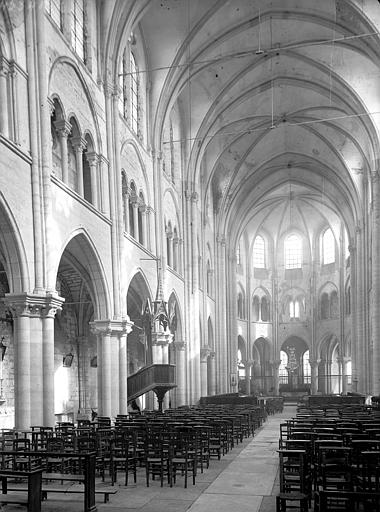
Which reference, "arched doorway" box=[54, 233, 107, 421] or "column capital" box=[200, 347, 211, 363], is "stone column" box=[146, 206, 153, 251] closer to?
"arched doorway" box=[54, 233, 107, 421]

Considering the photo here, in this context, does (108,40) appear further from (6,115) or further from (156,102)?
(6,115)

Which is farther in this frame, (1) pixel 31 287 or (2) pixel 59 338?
(2) pixel 59 338

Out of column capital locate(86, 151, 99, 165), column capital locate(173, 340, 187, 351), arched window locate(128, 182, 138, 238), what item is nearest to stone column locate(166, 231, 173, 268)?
column capital locate(173, 340, 187, 351)

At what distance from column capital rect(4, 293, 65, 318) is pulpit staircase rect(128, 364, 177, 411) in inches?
368

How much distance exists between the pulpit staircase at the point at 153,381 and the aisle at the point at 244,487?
877cm

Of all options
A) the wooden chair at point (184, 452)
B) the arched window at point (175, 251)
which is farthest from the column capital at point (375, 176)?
the wooden chair at point (184, 452)

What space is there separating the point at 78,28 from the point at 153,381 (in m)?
14.5

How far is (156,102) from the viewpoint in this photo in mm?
34062

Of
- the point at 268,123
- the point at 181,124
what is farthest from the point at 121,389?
the point at 268,123

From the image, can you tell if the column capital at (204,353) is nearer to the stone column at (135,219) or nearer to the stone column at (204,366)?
the stone column at (204,366)

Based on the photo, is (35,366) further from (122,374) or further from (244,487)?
(122,374)

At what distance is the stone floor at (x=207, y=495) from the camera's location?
10516 millimetres

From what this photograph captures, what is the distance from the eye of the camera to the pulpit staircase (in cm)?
2697

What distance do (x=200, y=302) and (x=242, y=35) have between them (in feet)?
63.3
